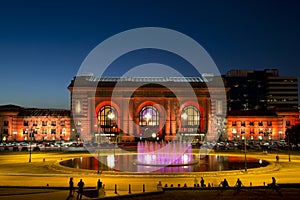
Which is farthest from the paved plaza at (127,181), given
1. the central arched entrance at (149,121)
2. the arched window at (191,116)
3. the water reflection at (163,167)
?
the arched window at (191,116)

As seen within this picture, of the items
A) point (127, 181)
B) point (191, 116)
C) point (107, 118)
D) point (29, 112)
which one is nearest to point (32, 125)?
point (29, 112)

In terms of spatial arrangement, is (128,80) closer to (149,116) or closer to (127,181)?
(149,116)

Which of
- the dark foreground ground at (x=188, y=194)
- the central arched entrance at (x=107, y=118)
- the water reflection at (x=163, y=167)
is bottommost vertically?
the water reflection at (x=163, y=167)

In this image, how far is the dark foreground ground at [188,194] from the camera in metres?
23.3

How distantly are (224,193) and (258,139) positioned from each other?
306 ft

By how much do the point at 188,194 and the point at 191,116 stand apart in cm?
9253

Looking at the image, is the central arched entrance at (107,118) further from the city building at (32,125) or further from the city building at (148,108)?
the city building at (32,125)

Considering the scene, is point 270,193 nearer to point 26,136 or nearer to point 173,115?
point 173,115

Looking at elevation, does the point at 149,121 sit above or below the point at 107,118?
below

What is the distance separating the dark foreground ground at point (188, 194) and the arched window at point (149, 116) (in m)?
88.5

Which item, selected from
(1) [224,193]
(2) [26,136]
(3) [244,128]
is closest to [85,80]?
(2) [26,136]

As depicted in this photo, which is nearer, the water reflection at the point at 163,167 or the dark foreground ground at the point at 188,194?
the dark foreground ground at the point at 188,194

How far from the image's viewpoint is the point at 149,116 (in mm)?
115125

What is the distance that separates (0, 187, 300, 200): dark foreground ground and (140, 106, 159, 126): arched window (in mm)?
88514
